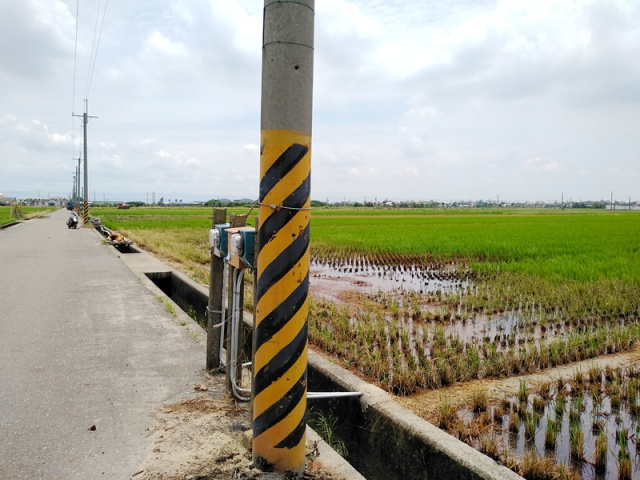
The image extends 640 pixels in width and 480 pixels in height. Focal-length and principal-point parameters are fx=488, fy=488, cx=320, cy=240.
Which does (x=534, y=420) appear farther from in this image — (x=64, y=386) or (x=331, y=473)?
(x=64, y=386)

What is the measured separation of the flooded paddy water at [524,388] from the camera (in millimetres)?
3281

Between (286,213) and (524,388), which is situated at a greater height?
(286,213)

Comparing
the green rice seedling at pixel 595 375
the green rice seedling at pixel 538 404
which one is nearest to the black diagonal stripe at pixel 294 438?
the green rice seedling at pixel 538 404

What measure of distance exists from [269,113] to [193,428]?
199 centimetres

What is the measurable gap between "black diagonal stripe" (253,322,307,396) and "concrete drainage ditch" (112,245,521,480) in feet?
3.39

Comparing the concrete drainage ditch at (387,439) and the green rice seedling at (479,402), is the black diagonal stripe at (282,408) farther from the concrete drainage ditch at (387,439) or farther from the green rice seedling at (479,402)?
the green rice seedling at (479,402)

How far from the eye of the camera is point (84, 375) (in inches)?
156

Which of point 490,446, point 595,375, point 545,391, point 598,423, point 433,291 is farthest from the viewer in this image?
point 433,291

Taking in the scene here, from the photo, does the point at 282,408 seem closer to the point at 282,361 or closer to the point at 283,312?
the point at 282,361

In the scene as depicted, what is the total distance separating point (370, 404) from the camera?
11.1 ft

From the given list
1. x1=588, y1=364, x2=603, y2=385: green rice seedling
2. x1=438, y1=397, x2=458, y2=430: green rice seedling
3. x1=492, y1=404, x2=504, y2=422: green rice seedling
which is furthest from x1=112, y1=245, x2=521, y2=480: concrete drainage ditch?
x1=588, y1=364, x2=603, y2=385: green rice seedling

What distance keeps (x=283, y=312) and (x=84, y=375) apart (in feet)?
8.06

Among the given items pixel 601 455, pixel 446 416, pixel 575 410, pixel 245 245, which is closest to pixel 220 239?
pixel 245 245

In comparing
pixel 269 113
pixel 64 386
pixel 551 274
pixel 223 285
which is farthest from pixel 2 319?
pixel 551 274
